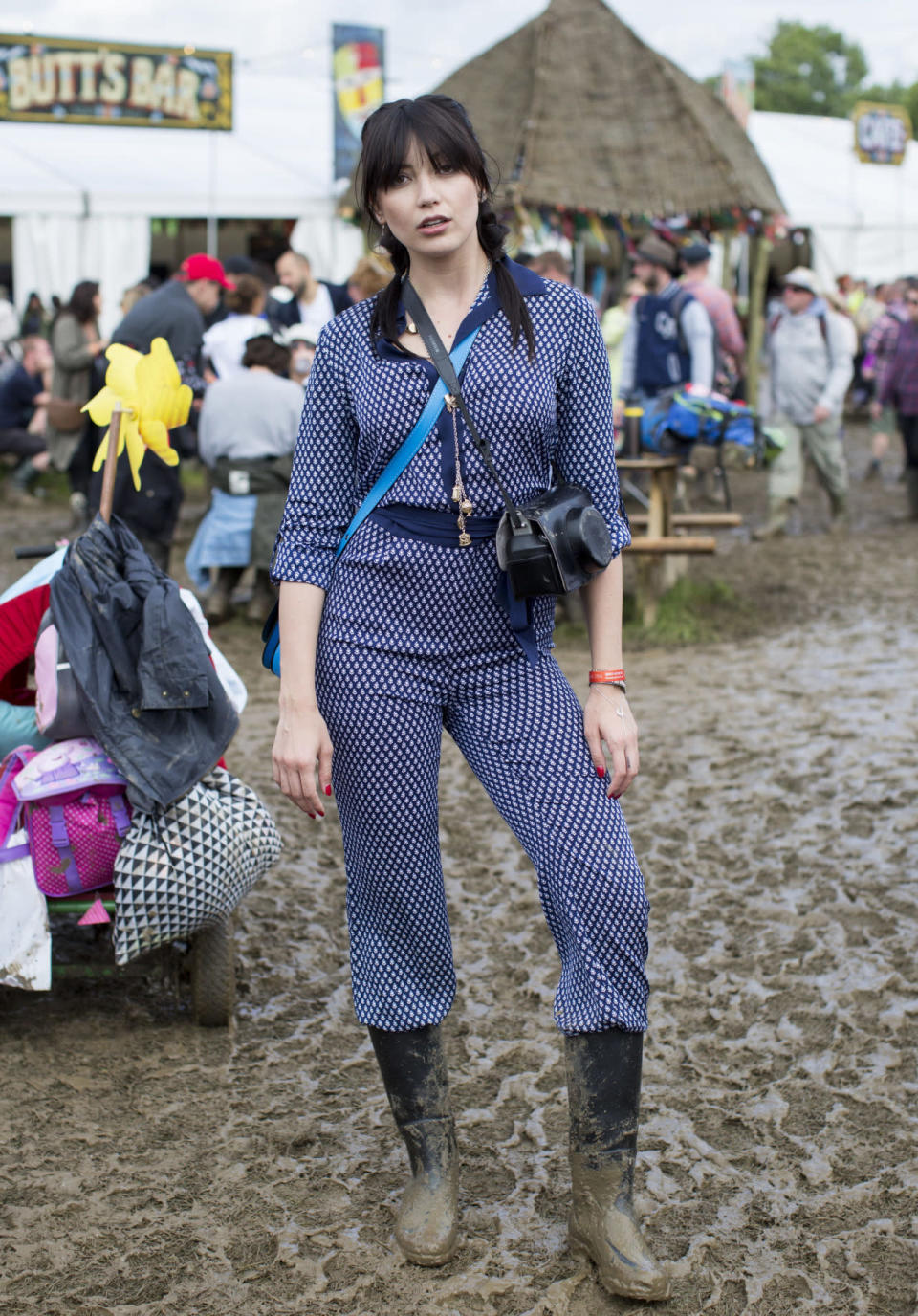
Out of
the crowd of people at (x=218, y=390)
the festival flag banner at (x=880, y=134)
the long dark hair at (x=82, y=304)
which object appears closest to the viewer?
the crowd of people at (x=218, y=390)

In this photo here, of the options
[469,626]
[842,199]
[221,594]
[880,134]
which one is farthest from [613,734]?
[880,134]

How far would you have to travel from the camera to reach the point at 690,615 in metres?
7.29

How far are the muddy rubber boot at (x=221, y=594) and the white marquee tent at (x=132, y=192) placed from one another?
780 cm

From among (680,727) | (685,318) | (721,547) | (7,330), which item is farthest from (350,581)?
(7,330)

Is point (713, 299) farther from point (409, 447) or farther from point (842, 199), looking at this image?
point (842, 199)

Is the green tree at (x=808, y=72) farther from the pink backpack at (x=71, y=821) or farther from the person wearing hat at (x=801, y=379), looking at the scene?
the pink backpack at (x=71, y=821)

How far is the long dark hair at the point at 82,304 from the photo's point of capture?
848 cm

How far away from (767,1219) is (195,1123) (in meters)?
1.12

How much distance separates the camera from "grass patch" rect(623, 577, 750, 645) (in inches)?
280

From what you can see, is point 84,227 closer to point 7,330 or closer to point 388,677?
point 7,330

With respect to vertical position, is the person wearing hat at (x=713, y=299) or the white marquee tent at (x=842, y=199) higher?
the white marquee tent at (x=842, y=199)

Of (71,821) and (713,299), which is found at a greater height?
(713,299)

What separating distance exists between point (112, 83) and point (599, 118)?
5.93 m

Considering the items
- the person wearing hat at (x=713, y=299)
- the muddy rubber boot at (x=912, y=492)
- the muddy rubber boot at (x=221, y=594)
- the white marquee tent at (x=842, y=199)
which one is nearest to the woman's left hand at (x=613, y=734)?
the muddy rubber boot at (x=221, y=594)
